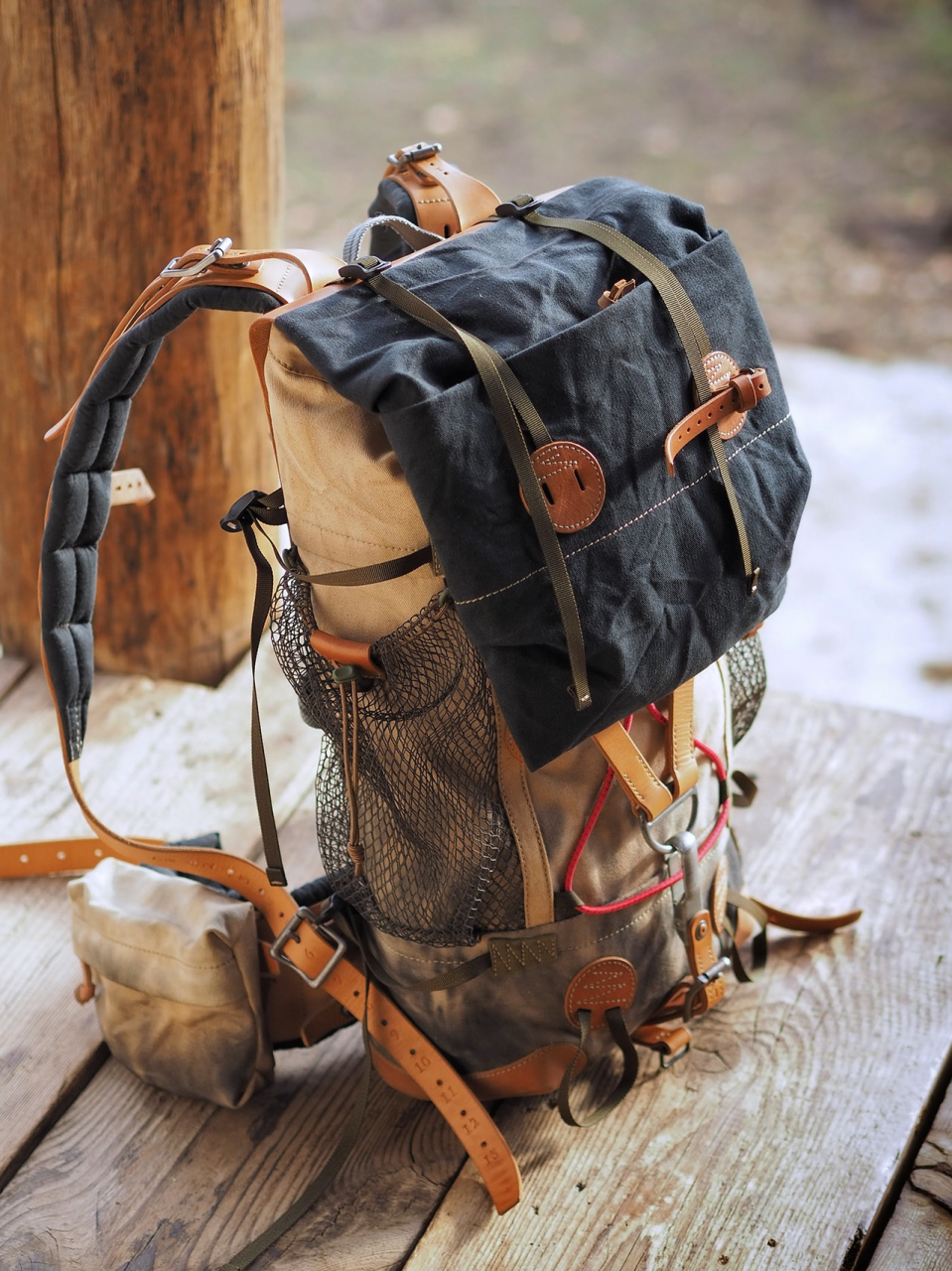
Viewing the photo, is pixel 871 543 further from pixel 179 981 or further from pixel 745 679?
pixel 179 981

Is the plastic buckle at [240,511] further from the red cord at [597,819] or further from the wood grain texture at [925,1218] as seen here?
the wood grain texture at [925,1218]

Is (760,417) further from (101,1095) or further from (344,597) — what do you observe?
(101,1095)

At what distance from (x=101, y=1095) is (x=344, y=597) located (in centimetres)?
62

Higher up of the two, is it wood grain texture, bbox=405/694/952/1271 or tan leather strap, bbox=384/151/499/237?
tan leather strap, bbox=384/151/499/237

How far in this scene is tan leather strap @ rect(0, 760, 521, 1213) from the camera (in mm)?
1216

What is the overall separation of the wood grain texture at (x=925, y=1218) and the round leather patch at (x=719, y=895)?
289mm

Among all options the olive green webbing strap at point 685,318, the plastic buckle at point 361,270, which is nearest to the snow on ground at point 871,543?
the olive green webbing strap at point 685,318

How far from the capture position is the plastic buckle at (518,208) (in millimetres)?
1198

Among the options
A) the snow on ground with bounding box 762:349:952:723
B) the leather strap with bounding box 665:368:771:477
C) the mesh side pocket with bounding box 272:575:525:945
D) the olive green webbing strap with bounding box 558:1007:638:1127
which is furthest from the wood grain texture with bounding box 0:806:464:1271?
the snow on ground with bounding box 762:349:952:723

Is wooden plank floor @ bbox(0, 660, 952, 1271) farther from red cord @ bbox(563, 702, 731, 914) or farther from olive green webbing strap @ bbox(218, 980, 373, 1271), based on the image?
red cord @ bbox(563, 702, 731, 914)

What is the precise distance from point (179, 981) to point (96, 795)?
1.65 ft

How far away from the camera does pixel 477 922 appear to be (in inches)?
46.8

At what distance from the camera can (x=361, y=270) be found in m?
1.05

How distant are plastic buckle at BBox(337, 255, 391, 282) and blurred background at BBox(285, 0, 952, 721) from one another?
1.85 m
